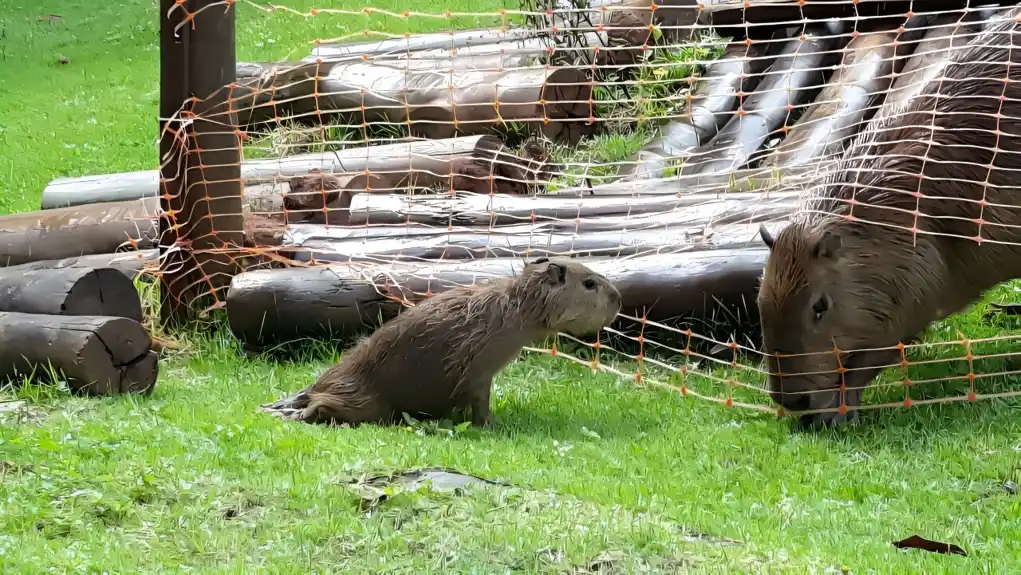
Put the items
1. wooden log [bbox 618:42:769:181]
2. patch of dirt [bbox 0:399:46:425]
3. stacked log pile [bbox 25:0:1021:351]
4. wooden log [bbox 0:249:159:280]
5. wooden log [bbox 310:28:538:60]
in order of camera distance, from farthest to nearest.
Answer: wooden log [bbox 310:28:538:60] → wooden log [bbox 618:42:769:181] → wooden log [bbox 0:249:159:280] → stacked log pile [bbox 25:0:1021:351] → patch of dirt [bbox 0:399:46:425]

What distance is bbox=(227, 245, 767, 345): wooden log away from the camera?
7160 millimetres

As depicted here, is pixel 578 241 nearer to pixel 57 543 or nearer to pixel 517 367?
pixel 517 367

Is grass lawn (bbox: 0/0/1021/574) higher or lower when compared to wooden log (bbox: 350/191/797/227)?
lower

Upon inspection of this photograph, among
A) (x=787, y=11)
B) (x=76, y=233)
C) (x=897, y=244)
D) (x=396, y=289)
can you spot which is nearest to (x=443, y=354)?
(x=396, y=289)

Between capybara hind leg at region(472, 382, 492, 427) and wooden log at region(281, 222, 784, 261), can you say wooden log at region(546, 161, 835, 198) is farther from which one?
capybara hind leg at region(472, 382, 492, 427)

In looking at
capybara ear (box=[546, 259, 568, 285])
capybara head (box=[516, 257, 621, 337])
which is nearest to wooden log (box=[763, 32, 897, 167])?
capybara head (box=[516, 257, 621, 337])

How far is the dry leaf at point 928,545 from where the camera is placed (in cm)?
412

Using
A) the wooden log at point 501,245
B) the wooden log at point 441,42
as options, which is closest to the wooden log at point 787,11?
the wooden log at point 441,42

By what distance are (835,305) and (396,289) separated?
272 cm

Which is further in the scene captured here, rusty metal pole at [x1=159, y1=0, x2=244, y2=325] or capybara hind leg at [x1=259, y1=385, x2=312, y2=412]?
rusty metal pole at [x1=159, y1=0, x2=244, y2=325]

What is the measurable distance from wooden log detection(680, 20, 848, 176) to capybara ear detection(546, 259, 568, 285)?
128 inches

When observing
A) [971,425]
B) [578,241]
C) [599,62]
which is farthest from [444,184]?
[971,425]

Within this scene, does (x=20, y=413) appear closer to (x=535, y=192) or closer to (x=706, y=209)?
(x=535, y=192)

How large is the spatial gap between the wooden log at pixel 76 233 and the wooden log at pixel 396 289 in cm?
148
